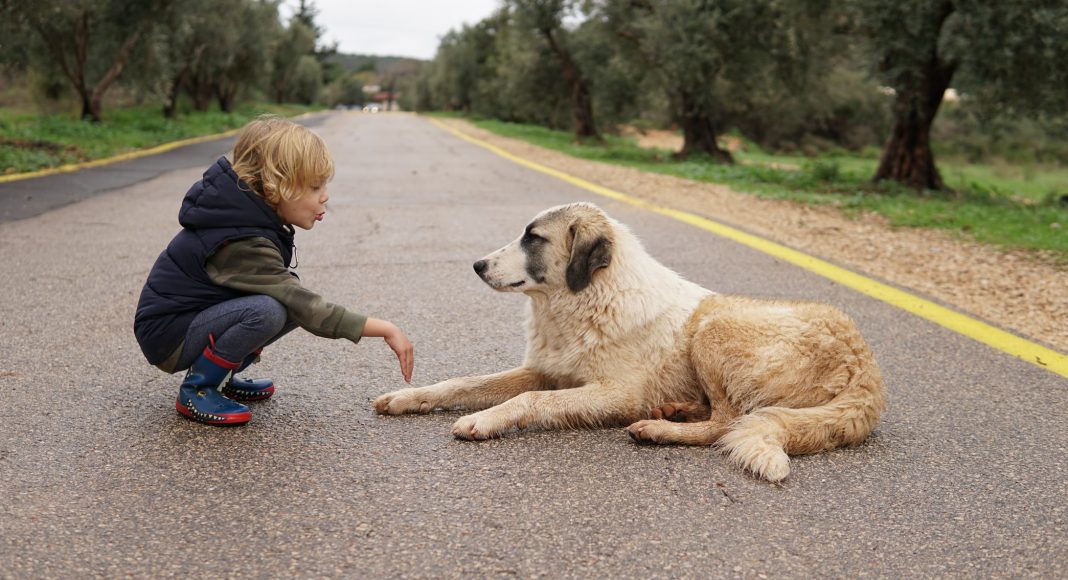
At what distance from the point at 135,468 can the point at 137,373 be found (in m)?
1.36

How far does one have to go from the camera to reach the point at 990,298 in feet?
23.4

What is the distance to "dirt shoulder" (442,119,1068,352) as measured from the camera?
6707 millimetres

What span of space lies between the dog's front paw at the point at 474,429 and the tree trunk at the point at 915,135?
14.3 meters

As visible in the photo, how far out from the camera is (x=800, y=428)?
12.0ft

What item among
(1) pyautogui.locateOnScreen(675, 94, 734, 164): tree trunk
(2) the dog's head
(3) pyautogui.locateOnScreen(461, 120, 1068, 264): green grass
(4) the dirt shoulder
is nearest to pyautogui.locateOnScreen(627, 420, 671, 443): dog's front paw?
(2) the dog's head

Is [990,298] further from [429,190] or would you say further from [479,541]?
[429,190]

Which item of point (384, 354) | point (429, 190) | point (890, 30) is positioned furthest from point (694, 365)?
point (890, 30)

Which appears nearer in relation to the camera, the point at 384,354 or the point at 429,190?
the point at 384,354

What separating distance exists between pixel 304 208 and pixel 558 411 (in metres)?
1.43

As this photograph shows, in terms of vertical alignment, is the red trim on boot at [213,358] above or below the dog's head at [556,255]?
below

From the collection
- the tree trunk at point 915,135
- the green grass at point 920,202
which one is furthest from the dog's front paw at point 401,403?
the tree trunk at point 915,135

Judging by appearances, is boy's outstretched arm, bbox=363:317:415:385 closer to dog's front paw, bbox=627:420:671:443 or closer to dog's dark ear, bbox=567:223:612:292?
dog's dark ear, bbox=567:223:612:292

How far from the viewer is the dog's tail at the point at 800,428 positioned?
3.49 metres

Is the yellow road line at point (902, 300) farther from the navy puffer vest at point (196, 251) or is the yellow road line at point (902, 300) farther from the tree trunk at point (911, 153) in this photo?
the tree trunk at point (911, 153)
